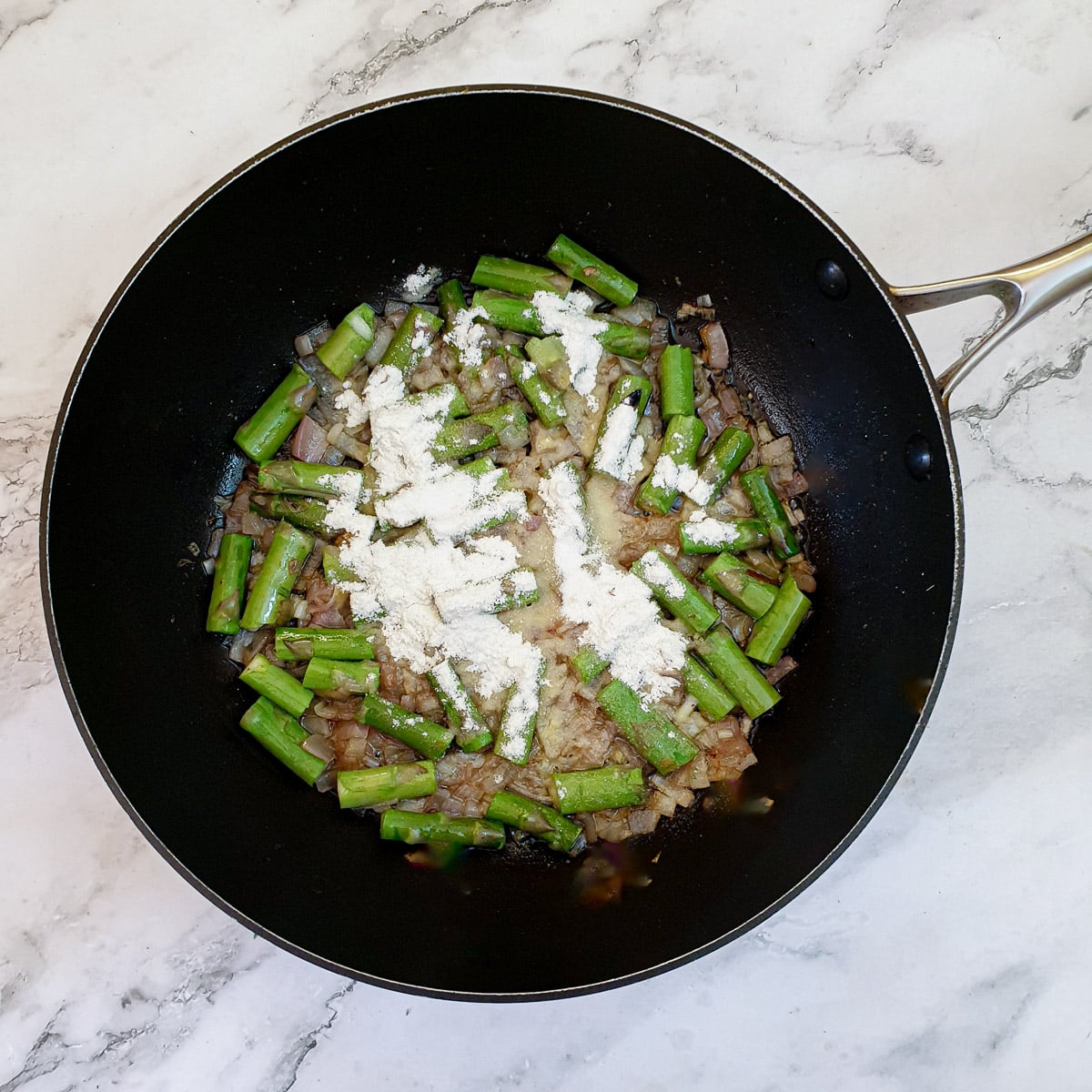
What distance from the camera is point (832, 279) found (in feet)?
7.57

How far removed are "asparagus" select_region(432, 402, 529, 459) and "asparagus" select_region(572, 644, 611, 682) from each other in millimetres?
606

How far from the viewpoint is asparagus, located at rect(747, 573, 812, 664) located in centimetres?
246

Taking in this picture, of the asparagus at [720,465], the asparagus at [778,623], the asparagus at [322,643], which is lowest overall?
the asparagus at [778,623]

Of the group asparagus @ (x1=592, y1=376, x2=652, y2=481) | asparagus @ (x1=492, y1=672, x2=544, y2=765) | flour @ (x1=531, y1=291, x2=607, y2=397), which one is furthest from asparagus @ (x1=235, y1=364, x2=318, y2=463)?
asparagus @ (x1=492, y1=672, x2=544, y2=765)

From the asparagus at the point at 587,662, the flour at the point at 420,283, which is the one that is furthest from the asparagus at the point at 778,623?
the flour at the point at 420,283

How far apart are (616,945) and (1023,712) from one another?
131 cm

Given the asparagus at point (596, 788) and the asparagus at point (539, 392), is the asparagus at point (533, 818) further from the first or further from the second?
the asparagus at point (539, 392)

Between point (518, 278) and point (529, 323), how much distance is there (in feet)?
0.44

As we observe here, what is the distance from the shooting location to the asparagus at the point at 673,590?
7.89ft

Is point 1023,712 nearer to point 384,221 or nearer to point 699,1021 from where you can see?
point 699,1021

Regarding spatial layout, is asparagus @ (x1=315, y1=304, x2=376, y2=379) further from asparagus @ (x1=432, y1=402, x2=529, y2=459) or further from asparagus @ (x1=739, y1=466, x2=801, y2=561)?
asparagus @ (x1=739, y1=466, x2=801, y2=561)

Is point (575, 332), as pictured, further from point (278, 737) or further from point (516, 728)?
point (278, 737)

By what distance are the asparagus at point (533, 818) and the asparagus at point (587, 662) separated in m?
0.36

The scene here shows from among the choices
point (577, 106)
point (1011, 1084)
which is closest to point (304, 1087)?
point (1011, 1084)
